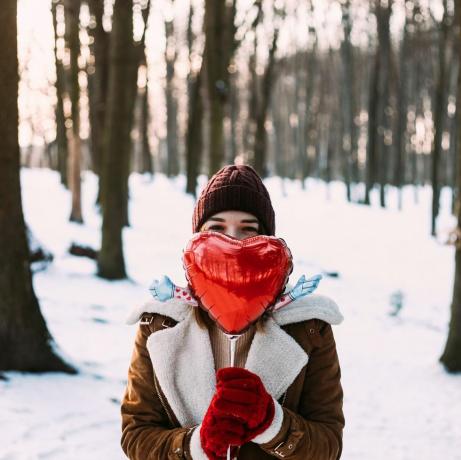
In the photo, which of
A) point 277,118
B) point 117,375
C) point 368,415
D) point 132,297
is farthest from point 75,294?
point 277,118

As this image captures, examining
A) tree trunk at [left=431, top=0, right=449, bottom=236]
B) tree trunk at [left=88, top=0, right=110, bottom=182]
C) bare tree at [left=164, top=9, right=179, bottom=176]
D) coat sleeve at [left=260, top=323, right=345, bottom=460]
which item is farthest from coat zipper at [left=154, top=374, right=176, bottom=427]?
bare tree at [left=164, top=9, right=179, bottom=176]

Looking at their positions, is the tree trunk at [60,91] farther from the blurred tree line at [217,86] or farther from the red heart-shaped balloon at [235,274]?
the red heart-shaped balloon at [235,274]

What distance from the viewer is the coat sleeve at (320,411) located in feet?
5.16

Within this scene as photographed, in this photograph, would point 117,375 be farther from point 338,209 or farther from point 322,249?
point 338,209

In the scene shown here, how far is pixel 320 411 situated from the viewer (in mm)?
1682

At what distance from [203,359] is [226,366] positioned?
0.08 m

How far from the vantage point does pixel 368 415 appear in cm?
505

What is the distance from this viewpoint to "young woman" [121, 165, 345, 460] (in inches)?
64.1

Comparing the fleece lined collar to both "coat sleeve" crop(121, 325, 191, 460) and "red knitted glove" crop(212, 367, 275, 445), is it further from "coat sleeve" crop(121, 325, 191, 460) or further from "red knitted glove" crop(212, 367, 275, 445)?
"red knitted glove" crop(212, 367, 275, 445)

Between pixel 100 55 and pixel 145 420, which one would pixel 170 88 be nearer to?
pixel 100 55

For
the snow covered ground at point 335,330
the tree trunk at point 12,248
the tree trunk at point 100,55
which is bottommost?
the snow covered ground at point 335,330

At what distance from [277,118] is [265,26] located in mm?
13733

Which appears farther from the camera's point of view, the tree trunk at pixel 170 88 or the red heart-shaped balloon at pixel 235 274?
the tree trunk at pixel 170 88

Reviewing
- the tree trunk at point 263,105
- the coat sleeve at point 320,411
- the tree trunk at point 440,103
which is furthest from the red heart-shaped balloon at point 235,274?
the tree trunk at point 263,105
